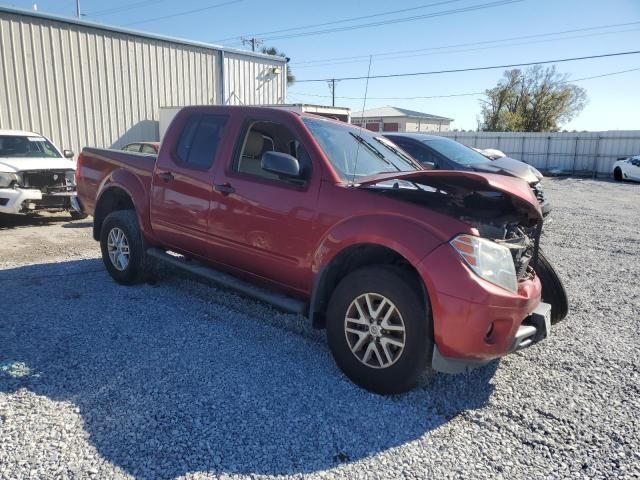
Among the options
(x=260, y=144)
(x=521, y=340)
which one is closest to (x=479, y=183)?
(x=521, y=340)

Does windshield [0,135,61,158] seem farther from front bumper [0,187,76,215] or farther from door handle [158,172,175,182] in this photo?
door handle [158,172,175,182]

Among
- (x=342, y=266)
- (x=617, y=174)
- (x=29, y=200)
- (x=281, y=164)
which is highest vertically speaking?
(x=281, y=164)

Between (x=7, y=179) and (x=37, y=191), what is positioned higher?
(x=7, y=179)

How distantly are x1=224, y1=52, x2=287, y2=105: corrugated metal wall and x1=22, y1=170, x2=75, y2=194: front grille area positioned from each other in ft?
32.5

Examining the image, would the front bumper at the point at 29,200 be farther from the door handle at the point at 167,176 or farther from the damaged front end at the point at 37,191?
the door handle at the point at 167,176

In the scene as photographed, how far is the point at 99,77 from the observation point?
14758 millimetres

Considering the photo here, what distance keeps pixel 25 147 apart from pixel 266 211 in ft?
28.1

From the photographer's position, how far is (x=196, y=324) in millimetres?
4375

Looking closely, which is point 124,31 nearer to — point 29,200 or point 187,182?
point 29,200

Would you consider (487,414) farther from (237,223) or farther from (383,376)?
(237,223)

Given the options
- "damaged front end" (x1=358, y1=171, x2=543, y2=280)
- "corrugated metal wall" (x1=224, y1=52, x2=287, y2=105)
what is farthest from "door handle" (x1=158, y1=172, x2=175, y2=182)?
"corrugated metal wall" (x1=224, y1=52, x2=287, y2=105)

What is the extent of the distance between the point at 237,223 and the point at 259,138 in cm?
84

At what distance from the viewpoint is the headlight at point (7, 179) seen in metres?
8.64

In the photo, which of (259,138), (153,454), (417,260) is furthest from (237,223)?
(153,454)
